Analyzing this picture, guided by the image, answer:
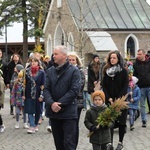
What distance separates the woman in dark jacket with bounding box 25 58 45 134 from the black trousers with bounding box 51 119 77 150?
13.1 ft

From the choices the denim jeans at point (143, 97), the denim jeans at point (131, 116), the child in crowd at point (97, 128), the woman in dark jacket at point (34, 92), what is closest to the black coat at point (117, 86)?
the child in crowd at point (97, 128)

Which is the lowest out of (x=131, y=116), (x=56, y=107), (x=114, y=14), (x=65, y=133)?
(x=131, y=116)

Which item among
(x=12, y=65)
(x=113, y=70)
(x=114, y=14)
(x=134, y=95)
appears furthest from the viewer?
(x=114, y=14)

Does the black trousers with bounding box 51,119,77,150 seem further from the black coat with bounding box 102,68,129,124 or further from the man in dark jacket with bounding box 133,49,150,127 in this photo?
the man in dark jacket with bounding box 133,49,150,127

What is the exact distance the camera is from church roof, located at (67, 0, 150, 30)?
1406 inches

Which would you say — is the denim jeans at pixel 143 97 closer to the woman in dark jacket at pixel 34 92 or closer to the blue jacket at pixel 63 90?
the woman in dark jacket at pixel 34 92

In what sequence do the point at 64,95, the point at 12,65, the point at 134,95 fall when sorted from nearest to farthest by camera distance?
the point at 64,95 → the point at 134,95 → the point at 12,65

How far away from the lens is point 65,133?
24.4 ft

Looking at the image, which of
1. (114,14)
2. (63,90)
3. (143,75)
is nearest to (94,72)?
(143,75)

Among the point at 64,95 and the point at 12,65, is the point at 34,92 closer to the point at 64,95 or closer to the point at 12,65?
the point at 12,65

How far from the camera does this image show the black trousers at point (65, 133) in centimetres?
741

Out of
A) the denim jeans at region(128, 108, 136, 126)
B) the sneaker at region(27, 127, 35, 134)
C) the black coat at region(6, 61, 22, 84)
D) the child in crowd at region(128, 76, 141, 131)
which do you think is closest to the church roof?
the black coat at region(6, 61, 22, 84)

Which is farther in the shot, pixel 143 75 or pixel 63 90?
pixel 143 75

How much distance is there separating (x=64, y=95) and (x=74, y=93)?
153 millimetres
